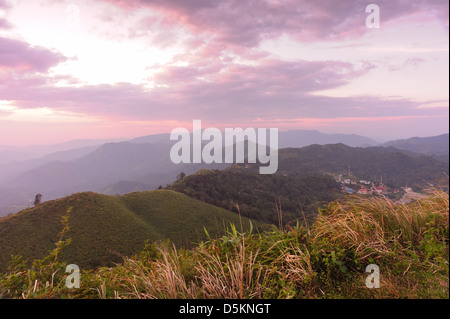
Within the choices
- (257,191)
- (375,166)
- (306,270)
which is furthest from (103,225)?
(375,166)

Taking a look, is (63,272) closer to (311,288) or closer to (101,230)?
(311,288)

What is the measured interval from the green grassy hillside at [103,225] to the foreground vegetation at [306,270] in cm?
3021

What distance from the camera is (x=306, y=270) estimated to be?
2807mm

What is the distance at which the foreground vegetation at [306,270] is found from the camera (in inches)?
99.4

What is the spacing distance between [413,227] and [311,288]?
88.6 inches

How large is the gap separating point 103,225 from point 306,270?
185 feet

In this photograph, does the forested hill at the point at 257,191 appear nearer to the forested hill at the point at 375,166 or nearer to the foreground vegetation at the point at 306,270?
the forested hill at the point at 375,166

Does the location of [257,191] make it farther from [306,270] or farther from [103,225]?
[306,270]

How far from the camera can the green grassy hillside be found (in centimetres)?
4016

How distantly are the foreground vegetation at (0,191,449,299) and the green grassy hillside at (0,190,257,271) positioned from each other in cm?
3021

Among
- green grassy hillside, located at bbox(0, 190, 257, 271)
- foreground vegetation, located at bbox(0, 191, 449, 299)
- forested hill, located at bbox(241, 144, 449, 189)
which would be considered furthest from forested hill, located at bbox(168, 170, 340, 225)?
foreground vegetation, located at bbox(0, 191, 449, 299)

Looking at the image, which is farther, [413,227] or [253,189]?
[253,189]
